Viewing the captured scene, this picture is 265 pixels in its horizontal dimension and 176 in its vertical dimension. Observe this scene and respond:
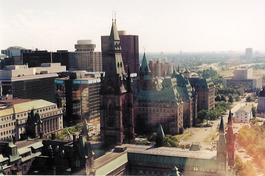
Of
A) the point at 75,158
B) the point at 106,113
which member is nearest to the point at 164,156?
the point at 75,158

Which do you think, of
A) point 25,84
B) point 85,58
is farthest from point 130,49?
point 25,84

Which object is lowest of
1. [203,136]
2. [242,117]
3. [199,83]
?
[203,136]

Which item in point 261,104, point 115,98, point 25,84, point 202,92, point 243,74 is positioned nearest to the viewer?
point 115,98

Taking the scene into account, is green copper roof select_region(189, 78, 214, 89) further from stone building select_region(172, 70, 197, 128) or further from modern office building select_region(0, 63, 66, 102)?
modern office building select_region(0, 63, 66, 102)

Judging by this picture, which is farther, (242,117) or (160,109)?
(242,117)

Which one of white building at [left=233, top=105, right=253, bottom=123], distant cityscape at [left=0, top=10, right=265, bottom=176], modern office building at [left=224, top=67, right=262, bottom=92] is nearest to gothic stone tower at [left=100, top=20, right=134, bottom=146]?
distant cityscape at [left=0, top=10, right=265, bottom=176]

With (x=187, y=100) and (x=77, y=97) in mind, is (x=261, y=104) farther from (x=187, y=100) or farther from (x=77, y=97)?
(x=77, y=97)

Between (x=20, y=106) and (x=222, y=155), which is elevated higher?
(x=222, y=155)
